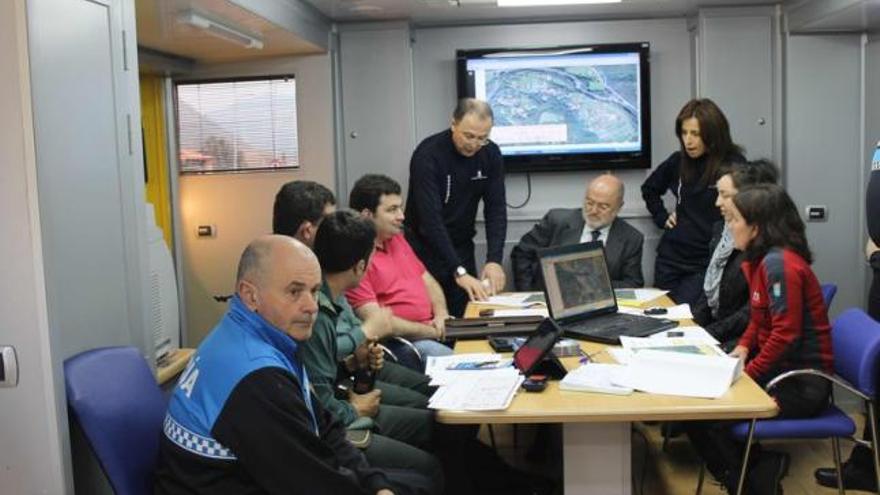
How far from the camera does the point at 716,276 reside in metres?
3.83

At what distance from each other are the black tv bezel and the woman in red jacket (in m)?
2.05

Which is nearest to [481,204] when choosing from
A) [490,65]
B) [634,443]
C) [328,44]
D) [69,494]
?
[490,65]

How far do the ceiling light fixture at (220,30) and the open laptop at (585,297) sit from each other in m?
1.71

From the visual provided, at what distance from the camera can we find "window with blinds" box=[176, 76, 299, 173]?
5.15 m

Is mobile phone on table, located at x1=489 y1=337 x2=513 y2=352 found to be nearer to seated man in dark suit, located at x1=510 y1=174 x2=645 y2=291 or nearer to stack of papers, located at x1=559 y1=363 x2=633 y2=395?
stack of papers, located at x1=559 y1=363 x2=633 y2=395

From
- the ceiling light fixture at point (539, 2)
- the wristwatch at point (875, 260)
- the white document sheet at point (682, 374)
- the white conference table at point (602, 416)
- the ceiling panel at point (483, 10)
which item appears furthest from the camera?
the ceiling panel at point (483, 10)

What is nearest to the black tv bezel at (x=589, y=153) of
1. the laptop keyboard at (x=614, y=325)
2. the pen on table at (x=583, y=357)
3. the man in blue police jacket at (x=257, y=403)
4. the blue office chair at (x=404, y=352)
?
the laptop keyboard at (x=614, y=325)

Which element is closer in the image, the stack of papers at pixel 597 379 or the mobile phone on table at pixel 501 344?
the stack of papers at pixel 597 379

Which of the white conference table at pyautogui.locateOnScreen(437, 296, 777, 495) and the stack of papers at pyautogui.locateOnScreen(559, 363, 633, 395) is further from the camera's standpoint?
the stack of papers at pyautogui.locateOnScreen(559, 363, 633, 395)

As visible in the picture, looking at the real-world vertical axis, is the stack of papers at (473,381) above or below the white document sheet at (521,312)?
below

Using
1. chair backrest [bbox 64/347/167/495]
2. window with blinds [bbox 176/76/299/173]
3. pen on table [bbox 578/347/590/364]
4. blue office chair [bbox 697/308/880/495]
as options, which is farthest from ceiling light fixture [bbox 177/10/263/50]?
blue office chair [bbox 697/308/880/495]

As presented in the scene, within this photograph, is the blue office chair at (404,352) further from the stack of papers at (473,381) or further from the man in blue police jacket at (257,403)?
the man in blue police jacket at (257,403)

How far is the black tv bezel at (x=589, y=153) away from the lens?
517 cm

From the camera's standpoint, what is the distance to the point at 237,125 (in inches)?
206
